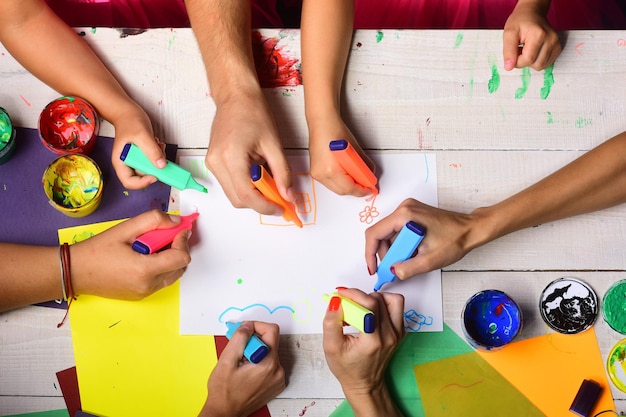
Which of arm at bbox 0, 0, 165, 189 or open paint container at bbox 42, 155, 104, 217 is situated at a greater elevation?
arm at bbox 0, 0, 165, 189

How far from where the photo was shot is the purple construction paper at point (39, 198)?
872mm

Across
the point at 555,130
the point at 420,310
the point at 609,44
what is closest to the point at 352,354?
the point at 420,310

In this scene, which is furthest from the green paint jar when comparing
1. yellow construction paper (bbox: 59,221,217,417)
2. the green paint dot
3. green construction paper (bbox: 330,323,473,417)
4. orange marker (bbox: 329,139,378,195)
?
the green paint dot

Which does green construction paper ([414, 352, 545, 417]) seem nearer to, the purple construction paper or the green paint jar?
the purple construction paper

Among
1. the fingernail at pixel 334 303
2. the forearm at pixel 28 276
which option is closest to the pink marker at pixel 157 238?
the forearm at pixel 28 276

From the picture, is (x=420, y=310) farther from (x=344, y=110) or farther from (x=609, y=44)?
(x=609, y=44)

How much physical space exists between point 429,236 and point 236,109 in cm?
34

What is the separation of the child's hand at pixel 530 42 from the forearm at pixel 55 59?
0.60 m

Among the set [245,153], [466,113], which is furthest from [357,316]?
[466,113]

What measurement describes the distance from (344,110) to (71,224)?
46 cm

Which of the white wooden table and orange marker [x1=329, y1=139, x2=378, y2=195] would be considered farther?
the white wooden table

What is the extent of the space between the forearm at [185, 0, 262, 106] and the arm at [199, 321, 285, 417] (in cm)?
36

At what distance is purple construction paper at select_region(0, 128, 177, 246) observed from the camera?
872 millimetres

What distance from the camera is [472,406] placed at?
0.86 m
